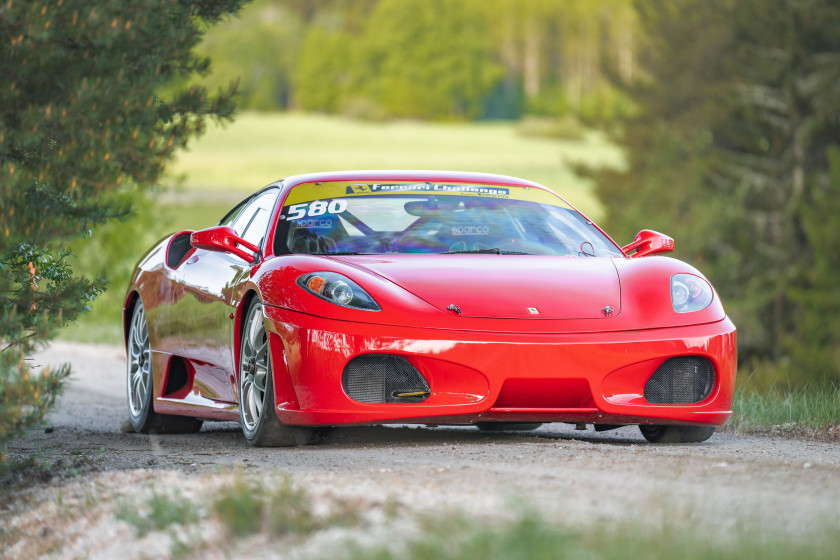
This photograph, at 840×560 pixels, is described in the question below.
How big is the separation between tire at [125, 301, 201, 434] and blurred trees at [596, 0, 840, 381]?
26602mm

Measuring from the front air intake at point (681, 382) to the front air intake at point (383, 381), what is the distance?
1134mm

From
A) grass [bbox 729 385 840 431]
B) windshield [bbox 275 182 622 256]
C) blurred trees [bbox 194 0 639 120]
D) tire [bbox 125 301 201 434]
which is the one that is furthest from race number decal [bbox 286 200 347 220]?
blurred trees [bbox 194 0 639 120]

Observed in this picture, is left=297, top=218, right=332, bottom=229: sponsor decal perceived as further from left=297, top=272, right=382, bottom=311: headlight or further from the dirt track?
the dirt track

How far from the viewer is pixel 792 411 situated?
26.6ft

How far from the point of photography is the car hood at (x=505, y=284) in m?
6.09

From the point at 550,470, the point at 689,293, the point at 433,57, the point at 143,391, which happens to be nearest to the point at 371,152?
the point at 433,57

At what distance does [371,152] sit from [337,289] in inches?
2811

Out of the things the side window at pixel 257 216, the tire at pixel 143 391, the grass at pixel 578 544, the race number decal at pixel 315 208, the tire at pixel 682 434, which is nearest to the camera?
the grass at pixel 578 544

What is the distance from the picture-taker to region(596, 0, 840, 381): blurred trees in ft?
117

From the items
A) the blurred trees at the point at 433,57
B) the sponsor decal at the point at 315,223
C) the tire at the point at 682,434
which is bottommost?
the tire at the point at 682,434

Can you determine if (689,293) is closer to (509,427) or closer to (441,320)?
(441,320)

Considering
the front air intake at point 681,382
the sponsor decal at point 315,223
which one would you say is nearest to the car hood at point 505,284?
the front air intake at point 681,382

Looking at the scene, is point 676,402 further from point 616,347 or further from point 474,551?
point 474,551

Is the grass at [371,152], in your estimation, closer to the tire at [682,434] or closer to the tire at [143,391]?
the tire at [143,391]
